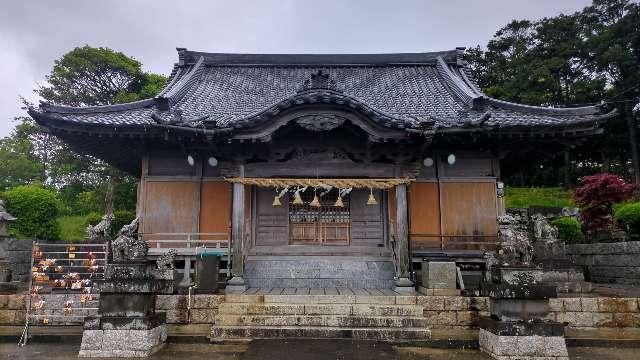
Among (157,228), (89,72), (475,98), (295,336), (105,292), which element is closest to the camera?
(105,292)

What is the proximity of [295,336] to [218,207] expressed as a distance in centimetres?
589

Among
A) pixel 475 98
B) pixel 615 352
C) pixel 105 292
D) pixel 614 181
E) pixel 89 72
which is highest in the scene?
pixel 89 72

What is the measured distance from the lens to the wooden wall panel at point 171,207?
13.3 metres

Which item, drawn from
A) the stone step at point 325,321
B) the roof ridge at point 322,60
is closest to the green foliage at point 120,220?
the roof ridge at point 322,60

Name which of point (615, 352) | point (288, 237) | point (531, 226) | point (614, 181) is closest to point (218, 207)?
point (288, 237)

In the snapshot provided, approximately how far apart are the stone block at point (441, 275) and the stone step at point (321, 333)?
4.88ft

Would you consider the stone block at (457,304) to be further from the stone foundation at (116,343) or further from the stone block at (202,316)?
the stone foundation at (116,343)

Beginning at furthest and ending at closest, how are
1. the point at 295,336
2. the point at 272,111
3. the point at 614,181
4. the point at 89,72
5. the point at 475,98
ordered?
the point at 89,72, the point at 614,181, the point at 475,98, the point at 272,111, the point at 295,336

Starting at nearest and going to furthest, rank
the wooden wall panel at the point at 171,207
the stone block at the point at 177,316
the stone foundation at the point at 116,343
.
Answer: the stone foundation at the point at 116,343, the stone block at the point at 177,316, the wooden wall panel at the point at 171,207

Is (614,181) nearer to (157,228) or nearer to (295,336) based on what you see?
(295,336)

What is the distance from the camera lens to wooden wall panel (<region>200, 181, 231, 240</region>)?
44.1 feet

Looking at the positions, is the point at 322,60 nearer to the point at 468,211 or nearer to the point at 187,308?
the point at 468,211

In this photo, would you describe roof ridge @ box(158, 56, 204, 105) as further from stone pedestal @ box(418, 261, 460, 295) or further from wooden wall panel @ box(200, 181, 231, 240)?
stone pedestal @ box(418, 261, 460, 295)

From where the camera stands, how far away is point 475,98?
47.8ft
